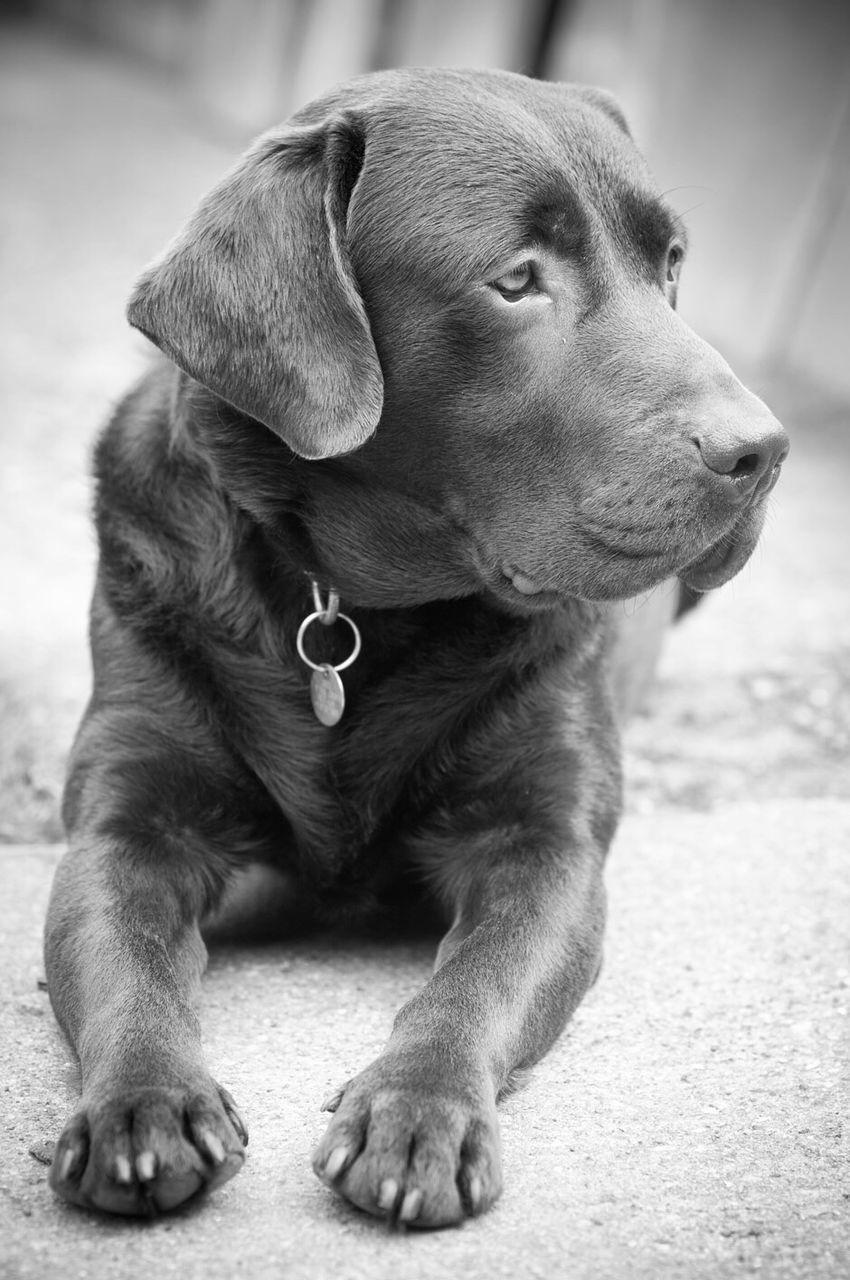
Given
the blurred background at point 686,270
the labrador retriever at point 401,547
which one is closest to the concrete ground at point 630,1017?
the blurred background at point 686,270

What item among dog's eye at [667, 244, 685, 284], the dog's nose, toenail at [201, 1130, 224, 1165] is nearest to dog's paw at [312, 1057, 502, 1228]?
toenail at [201, 1130, 224, 1165]

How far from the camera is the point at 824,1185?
7.56ft

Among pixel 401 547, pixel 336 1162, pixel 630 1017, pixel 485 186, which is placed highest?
pixel 485 186

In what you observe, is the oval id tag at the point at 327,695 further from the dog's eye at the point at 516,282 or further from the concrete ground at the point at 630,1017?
the dog's eye at the point at 516,282

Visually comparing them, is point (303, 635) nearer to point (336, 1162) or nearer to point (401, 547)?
point (401, 547)

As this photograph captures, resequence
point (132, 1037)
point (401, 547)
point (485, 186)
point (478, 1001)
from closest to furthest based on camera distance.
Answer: point (132, 1037) → point (478, 1001) → point (485, 186) → point (401, 547)

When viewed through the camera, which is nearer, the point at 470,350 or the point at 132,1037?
the point at 132,1037

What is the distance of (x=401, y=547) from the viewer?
2.89 metres

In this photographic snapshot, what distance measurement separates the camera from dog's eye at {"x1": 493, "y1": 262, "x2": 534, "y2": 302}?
2699 millimetres

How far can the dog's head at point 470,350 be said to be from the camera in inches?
103

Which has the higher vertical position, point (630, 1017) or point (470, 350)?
point (470, 350)

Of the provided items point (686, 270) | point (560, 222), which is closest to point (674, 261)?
point (560, 222)

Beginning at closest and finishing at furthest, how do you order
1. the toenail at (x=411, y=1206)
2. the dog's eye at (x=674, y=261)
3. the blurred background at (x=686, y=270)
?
1. the toenail at (x=411, y=1206)
2. the dog's eye at (x=674, y=261)
3. the blurred background at (x=686, y=270)

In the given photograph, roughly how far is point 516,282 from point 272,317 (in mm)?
455
